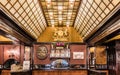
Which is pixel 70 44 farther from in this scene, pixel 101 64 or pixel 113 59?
pixel 113 59

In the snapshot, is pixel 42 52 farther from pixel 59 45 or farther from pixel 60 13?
pixel 60 13

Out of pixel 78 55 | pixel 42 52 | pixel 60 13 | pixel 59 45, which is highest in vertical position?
pixel 60 13

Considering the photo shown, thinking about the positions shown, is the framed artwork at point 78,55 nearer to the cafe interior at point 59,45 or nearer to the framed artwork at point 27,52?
the cafe interior at point 59,45

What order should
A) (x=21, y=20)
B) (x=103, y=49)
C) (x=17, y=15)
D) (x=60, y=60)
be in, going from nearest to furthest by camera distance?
(x=17, y=15) < (x=21, y=20) < (x=103, y=49) < (x=60, y=60)

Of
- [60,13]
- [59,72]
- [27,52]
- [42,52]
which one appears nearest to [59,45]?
[42,52]

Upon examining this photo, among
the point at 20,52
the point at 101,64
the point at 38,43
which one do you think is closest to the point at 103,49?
the point at 101,64

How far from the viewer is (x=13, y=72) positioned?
1061 centimetres

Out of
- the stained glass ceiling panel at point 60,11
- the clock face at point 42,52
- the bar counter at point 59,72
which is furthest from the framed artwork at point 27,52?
the stained glass ceiling panel at point 60,11

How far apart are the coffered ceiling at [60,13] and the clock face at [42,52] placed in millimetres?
952

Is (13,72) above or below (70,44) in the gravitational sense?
below

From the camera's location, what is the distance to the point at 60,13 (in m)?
13.7

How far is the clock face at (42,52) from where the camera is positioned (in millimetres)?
16188

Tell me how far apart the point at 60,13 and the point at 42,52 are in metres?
3.81

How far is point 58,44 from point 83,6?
521 centimetres
